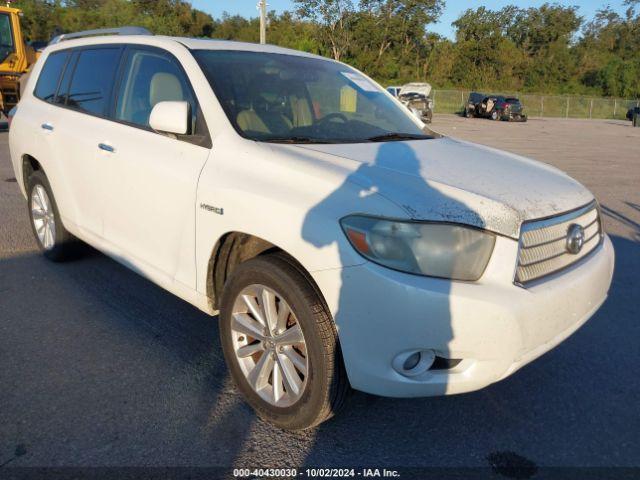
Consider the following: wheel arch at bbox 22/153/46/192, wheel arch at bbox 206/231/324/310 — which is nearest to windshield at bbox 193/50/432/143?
wheel arch at bbox 206/231/324/310

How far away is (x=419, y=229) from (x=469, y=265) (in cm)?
25

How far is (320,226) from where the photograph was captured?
7.43 feet

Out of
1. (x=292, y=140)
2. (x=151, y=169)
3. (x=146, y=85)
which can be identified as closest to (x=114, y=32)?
(x=146, y=85)

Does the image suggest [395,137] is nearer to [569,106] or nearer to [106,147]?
[106,147]

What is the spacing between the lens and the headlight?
2174 mm

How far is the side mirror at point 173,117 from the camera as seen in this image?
9.29 feet

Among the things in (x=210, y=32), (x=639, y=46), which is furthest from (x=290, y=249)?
(x=639, y=46)

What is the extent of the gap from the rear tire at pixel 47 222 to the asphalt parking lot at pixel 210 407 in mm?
634

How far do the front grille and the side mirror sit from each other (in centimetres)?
175

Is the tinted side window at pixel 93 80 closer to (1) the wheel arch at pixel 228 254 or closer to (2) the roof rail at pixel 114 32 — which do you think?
(2) the roof rail at pixel 114 32

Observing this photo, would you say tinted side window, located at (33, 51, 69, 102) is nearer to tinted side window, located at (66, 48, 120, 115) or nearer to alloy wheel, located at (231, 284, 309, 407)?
tinted side window, located at (66, 48, 120, 115)

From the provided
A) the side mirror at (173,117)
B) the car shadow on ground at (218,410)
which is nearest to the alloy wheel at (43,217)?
the car shadow on ground at (218,410)

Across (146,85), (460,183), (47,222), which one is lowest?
(47,222)

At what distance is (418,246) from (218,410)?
1361 millimetres
